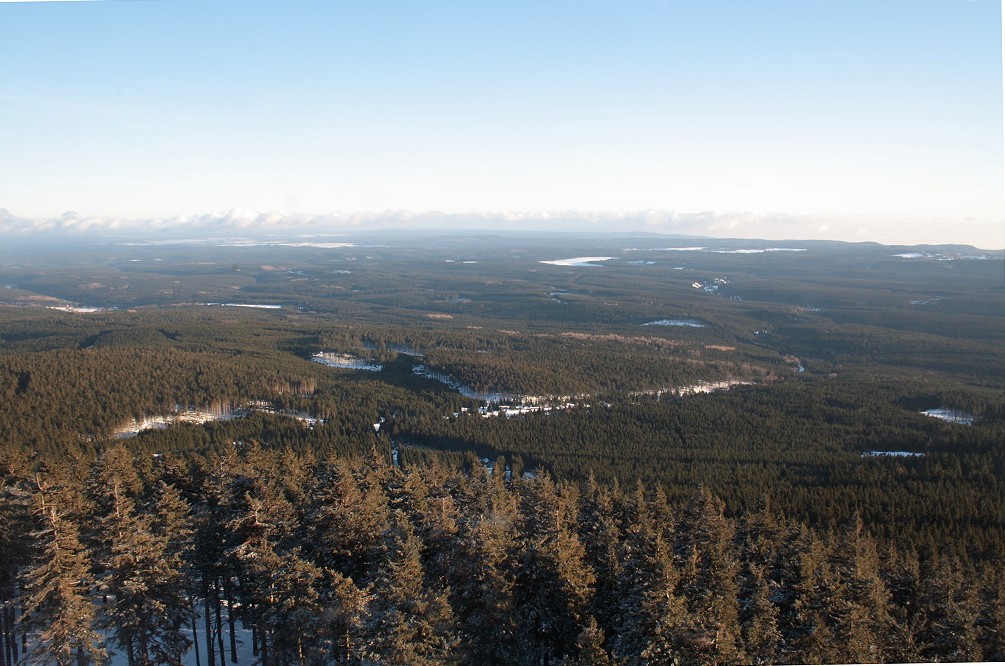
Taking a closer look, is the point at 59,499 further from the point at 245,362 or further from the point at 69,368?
the point at 245,362

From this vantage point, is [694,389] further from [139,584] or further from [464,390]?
[139,584]

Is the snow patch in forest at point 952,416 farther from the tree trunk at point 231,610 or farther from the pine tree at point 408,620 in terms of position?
A: the tree trunk at point 231,610

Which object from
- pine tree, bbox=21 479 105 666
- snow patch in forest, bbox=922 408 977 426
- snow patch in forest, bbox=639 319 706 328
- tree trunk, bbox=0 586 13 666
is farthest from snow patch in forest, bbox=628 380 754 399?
pine tree, bbox=21 479 105 666

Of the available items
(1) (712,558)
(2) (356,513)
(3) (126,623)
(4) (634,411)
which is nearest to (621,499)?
(1) (712,558)

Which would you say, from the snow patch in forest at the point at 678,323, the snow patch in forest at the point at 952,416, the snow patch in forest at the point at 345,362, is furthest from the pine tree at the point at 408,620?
the snow patch in forest at the point at 678,323

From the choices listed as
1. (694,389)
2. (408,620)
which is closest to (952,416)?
(694,389)
